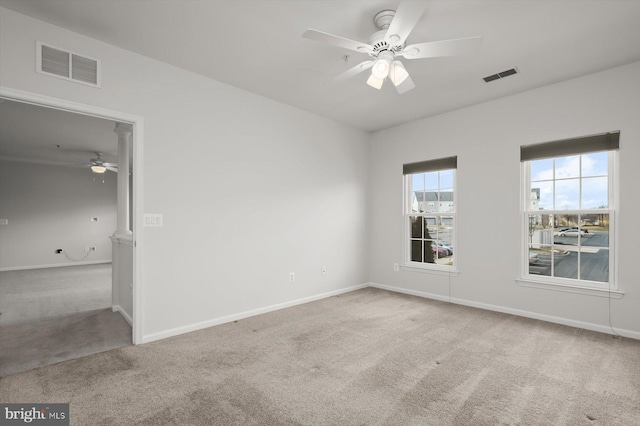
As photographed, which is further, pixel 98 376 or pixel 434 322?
pixel 434 322

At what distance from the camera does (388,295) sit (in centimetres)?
484

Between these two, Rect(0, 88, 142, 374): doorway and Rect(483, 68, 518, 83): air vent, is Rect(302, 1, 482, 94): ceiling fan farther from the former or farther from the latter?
Rect(0, 88, 142, 374): doorway

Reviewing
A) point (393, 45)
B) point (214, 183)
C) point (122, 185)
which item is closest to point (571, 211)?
point (393, 45)

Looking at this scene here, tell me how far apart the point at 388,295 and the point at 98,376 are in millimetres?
3718

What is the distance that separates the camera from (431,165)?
4.71 m

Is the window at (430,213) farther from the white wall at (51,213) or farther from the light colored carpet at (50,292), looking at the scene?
the white wall at (51,213)

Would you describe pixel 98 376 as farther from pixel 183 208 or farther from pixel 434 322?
pixel 434 322

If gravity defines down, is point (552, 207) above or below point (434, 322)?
above

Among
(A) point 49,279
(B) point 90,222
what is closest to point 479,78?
(A) point 49,279

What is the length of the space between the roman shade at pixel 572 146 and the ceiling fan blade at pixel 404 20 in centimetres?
257

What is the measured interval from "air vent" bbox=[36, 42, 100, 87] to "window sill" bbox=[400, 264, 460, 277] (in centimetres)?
452

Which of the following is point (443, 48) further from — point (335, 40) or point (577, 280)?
point (577, 280)

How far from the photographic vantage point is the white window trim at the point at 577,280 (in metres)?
3.24

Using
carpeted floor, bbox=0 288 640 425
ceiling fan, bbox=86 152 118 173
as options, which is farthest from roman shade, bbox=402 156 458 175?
ceiling fan, bbox=86 152 118 173
